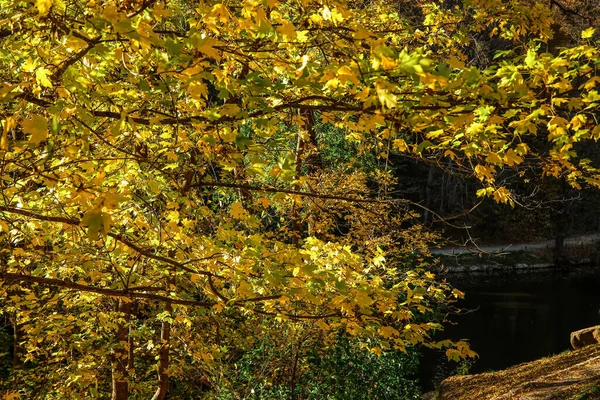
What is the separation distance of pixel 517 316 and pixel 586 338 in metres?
9.17

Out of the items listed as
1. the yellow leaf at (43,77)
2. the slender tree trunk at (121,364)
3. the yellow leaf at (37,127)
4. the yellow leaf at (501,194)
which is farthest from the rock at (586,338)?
the yellow leaf at (37,127)

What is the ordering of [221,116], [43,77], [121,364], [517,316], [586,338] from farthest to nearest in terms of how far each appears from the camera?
[517,316] → [586,338] → [121,364] → [221,116] → [43,77]

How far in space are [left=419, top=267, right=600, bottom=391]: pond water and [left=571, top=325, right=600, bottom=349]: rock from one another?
1.97m

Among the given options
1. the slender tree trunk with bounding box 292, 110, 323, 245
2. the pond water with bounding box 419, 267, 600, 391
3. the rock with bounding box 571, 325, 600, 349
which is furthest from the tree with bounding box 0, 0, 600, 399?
the pond water with bounding box 419, 267, 600, 391

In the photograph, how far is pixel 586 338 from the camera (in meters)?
11.9

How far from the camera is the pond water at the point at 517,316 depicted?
16.5m

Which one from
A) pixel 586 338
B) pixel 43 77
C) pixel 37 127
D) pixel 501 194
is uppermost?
pixel 43 77

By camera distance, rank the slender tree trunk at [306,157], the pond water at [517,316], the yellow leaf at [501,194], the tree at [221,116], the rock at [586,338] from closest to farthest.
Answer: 1. the tree at [221,116]
2. the yellow leaf at [501,194]
3. the slender tree trunk at [306,157]
4. the rock at [586,338]
5. the pond water at [517,316]

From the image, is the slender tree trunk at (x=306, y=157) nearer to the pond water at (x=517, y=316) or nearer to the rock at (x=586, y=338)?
the pond water at (x=517, y=316)

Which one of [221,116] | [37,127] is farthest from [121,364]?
[37,127]

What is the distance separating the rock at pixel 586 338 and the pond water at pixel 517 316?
1966 millimetres

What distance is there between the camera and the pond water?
54.0 feet

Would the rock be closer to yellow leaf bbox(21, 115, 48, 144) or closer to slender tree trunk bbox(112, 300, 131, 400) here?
slender tree trunk bbox(112, 300, 131, 400)

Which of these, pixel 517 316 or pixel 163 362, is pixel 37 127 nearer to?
pixel 163 362
